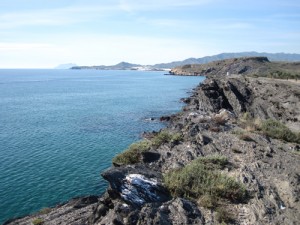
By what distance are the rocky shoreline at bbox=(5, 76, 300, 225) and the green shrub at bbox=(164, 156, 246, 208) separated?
0.19 metres

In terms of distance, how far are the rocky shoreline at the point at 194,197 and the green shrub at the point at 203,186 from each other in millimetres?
185

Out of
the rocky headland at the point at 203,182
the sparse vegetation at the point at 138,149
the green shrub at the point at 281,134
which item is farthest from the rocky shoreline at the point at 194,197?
the green shrub at the point at 281,134

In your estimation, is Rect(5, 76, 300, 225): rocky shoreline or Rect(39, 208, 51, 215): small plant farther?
Rect(39, 208, 51, 215): small plant

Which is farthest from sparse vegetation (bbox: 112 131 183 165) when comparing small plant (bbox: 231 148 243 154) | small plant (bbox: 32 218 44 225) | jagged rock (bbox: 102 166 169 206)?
small plant (bbox: 32 218 44 225)

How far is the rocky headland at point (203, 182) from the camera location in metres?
16.8

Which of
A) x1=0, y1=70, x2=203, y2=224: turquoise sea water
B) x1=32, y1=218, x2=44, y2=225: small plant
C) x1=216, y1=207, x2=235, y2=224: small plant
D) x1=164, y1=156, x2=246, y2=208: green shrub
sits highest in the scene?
x1=164, y1=156, x2=246, y2=208: green shrub

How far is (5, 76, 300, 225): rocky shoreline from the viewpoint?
1661 cm

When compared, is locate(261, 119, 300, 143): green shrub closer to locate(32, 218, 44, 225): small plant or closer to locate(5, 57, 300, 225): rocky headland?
locate(5, 57, 300, 225): rocky headland

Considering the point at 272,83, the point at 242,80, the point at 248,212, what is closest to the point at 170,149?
the point at 248,212

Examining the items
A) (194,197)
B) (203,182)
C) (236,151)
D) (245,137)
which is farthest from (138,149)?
(245,137)

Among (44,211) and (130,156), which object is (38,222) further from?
(130,156)

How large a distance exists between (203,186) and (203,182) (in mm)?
307

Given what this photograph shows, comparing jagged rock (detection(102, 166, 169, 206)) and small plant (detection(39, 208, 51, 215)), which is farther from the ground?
jagged rock (detection(102, 166, 169, 206))

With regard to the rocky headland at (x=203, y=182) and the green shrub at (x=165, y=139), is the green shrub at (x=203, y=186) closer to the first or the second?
the rocky headland at (x=203, y=182)
